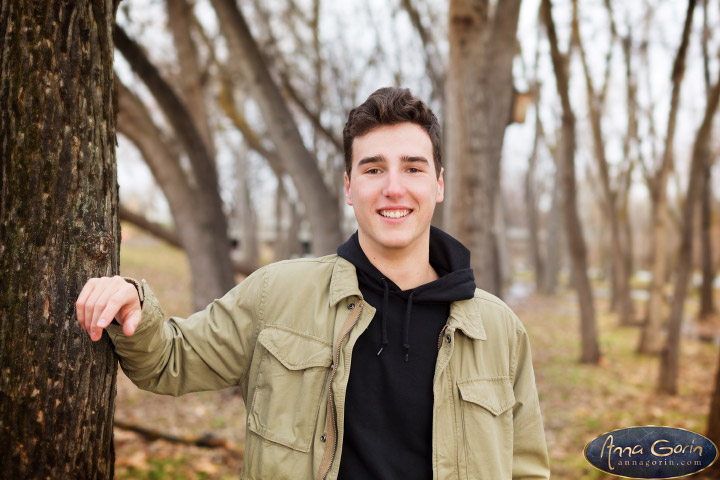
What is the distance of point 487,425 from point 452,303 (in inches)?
19.4

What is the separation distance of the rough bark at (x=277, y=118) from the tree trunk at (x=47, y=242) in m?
4.66

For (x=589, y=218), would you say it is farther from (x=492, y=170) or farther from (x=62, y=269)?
(x=62, y=269)

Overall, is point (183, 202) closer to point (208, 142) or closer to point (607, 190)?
point (208, 142)

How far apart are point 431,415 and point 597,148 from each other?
1098cm

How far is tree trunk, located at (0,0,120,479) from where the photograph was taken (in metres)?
1.85

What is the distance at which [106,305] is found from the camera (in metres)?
1.78

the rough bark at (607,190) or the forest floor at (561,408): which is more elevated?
the rough bark at (607,190)

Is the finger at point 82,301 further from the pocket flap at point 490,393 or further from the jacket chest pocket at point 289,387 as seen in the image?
the pocket flap at point 490,393

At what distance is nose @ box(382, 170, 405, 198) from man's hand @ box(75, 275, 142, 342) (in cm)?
103

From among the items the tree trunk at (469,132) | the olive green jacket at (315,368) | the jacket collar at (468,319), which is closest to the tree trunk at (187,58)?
the tree trunk at (469,132)

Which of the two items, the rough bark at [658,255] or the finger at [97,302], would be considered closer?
the finger at [97,302]

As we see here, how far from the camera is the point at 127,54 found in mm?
6012

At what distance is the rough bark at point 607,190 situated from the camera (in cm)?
1147

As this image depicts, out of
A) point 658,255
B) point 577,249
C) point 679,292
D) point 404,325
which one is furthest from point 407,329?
point 658,255
